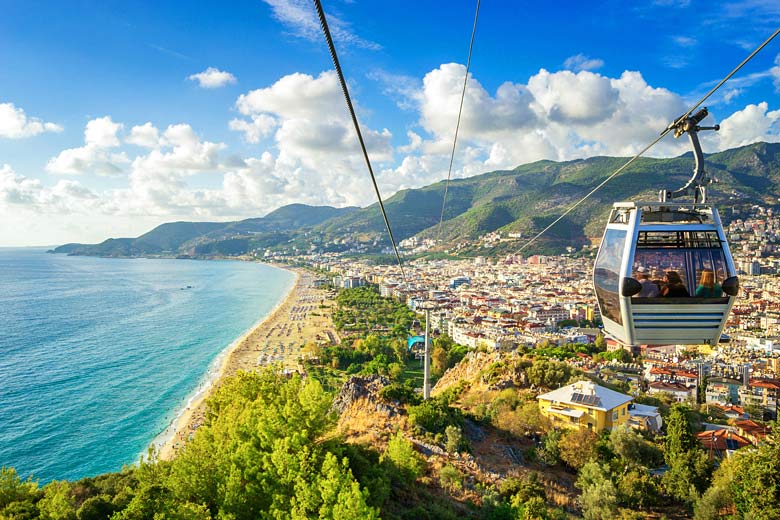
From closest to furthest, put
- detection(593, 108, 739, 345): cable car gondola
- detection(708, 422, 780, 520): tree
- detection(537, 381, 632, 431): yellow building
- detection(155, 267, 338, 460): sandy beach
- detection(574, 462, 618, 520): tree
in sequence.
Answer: detection(593, 108, 739, 345): cable car gondola
detection(708, 422, 780, 520): tree
detection(574, 462, 618, 520): tree
detection(537, 381, 632, 431): yellow building
detection(155, 267, 338, 460): sandy beach

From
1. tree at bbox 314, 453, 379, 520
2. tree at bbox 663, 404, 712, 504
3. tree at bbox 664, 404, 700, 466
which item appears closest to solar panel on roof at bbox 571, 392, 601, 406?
tree at bbox 664, 404, 700, 466

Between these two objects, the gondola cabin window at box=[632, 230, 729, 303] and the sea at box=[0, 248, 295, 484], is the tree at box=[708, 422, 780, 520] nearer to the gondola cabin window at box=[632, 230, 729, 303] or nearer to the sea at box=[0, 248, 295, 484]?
the gondola cabin window at box=[632, 230, 729, 303]

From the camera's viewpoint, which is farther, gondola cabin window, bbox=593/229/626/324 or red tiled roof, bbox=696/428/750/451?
red tiled roof, bbox=696/428/750/451

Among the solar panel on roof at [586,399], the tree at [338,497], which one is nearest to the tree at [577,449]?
the solar panel on roof at [586,399]

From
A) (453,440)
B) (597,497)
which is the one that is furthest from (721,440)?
(453,440)

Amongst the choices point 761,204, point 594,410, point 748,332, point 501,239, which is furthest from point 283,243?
point 594,410

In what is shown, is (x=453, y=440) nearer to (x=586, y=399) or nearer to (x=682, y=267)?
(x=586, y=399)

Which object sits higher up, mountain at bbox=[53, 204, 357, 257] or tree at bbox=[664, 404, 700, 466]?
mountain at bbox=[53, 204, 357, 257]

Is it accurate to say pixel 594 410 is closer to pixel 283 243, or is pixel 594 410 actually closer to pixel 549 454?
pixel 549 454

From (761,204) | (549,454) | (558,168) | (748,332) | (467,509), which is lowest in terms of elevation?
(748,332)
